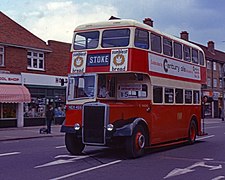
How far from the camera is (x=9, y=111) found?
106 ft

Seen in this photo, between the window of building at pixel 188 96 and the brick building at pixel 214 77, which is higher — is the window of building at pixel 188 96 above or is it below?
below

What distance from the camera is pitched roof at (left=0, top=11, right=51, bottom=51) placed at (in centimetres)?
3269

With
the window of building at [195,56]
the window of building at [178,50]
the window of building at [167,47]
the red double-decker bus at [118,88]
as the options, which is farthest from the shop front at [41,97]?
the red double-decker bus at [118,88]

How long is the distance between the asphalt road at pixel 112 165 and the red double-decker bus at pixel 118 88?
0.60m

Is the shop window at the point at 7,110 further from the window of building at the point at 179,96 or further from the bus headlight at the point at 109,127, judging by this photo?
the bus headlight at the point at 109,127

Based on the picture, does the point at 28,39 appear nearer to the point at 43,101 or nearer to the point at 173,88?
the point at 43,101

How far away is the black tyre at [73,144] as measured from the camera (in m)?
14.5

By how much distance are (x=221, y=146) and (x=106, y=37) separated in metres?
7.11

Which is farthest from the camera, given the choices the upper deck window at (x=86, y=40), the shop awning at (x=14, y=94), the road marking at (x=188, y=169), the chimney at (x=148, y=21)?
the chimney at (x=148, y=21)

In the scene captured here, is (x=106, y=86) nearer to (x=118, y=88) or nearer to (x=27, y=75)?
(x=118, y=88)

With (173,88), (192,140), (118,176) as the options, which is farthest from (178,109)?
(118,176)

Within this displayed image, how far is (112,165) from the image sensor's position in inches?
488

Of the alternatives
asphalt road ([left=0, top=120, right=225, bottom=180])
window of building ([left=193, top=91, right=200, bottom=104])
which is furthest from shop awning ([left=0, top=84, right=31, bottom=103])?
window of building ([left=193, top=91, right=200, bottom=104])

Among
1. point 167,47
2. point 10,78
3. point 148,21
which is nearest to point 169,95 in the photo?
point 167,47
